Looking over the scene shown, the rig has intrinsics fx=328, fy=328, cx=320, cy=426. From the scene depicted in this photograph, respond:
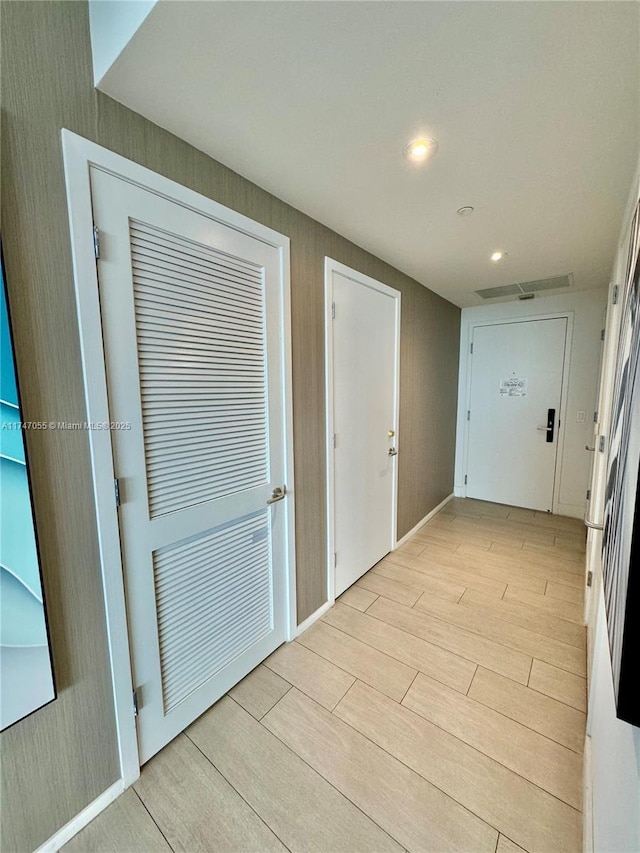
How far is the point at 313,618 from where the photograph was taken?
2039 mm

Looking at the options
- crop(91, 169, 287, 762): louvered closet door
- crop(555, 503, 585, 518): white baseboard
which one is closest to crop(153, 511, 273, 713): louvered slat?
crop(91, 169, 287, 762): louvered closet door

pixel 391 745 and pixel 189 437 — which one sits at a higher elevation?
pixel 189 437

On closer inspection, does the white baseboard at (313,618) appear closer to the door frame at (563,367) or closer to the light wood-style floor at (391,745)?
the light wood-style floor at (391,745)

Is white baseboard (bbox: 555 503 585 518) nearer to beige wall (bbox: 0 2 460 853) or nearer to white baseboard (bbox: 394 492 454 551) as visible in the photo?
white baseboard (bbox: 394 492 454 551)

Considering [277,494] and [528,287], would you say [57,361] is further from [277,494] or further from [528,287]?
[528,287]

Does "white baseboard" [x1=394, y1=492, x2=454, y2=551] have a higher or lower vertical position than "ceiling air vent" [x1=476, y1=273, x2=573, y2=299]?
lower

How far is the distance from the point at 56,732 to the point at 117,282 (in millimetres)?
1436

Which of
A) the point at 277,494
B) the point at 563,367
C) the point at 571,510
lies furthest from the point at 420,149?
the point at 571,510

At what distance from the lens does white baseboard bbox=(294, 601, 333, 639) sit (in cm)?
194

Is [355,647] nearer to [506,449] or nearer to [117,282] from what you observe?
[117,282]

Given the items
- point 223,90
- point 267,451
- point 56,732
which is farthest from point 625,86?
point 56,732

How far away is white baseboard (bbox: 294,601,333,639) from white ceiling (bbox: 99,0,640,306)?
2336 millimetres

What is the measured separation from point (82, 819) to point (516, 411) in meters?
4.31

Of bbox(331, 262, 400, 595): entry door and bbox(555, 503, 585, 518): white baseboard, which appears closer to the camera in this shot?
bbox(331, 262, 400, 595): entry door
